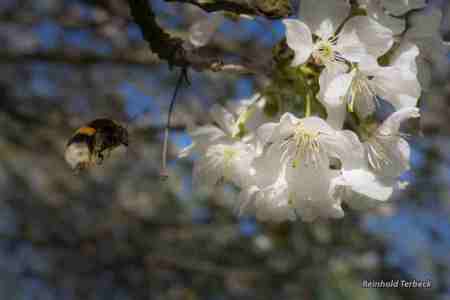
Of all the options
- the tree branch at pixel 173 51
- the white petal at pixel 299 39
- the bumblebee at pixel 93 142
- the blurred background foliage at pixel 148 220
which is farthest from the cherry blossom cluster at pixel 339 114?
the blurred background foliage at pixel 148 220

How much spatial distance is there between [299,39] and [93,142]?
51 cm

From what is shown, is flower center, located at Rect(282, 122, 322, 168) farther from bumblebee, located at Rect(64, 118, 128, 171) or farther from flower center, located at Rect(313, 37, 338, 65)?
bumblebee, located at Rect(64, 118, 128, 171)

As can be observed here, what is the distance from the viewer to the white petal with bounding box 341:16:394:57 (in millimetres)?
1196

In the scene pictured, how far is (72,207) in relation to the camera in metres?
4.48

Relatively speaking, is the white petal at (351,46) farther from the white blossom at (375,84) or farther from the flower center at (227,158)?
the flower center at (227,158)

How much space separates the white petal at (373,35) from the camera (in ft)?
3.92

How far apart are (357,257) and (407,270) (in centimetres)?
35

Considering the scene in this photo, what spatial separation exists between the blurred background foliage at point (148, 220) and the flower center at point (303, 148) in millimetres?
1832

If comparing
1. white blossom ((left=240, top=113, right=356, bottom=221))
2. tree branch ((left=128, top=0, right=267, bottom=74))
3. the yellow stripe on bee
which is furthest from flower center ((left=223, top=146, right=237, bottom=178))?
the yellow stripe on bee

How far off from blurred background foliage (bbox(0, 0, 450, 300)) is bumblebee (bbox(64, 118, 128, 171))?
192 centimetres

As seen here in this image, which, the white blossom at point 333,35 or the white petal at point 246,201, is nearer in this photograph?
the white blossom at point 333,35

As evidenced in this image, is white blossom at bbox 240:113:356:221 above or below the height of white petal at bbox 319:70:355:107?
below

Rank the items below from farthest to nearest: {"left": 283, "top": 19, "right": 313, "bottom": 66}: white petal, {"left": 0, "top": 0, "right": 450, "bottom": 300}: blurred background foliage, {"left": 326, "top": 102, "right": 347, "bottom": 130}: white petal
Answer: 1. {"left": 0, "top": 0, "right": 450, "bottom": 300}: blurred background foliage
2. {"left": 326, "top": 102, "right": 347, "bottom": 130}: white petal
3. {"left": 283, "top": 19, "right": 313, "bottom": 66}: white petal

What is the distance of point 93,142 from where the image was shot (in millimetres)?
1212
